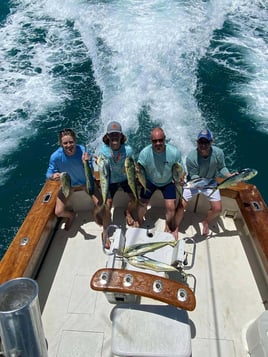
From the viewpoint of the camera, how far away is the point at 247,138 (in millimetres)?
8227

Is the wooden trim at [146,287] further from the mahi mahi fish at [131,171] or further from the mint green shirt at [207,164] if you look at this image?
the mint green shirt at [207,164]

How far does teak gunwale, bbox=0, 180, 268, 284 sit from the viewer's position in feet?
10.9

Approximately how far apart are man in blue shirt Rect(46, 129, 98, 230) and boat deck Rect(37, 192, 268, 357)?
326 millimetres

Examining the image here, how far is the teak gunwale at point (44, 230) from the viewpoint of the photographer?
10.9ft

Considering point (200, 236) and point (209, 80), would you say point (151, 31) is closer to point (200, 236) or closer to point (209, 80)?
point (209, 80)

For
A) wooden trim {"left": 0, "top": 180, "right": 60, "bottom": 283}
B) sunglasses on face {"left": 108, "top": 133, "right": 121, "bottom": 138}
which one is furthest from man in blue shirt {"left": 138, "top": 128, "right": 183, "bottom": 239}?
wooden trim {"left": 0, "top": 180, "right": 60, "bottom": 283}

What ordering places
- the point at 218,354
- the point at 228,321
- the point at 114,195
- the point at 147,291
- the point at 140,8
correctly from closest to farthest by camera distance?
1. the point at 147,291
2. the point at 218,354
3. the point at 228,321
4. the point at 114,195
5. the point at 140,8

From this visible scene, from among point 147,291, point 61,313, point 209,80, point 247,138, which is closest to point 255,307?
point 147,291

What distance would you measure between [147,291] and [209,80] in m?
8.47

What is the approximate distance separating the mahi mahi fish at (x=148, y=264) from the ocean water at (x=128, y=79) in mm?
3837

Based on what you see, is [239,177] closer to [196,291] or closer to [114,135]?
[196,291]

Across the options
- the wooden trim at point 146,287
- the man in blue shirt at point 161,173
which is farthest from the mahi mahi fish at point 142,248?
the man in blue shirt at point 161,173

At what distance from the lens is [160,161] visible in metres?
3.88

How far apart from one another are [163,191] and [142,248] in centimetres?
98
